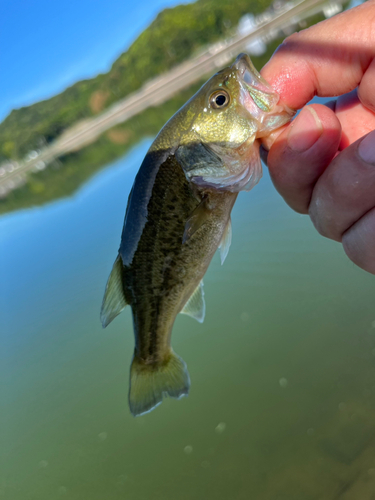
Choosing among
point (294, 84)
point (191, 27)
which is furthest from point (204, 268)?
point (191, 27)

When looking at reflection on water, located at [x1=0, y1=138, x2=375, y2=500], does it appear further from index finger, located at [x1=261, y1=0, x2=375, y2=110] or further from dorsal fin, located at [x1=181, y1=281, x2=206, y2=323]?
index finger, located at [x1=261, y1=0, x2=375, y2=110]

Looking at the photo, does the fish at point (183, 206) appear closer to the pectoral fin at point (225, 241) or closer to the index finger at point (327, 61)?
the pectoral fin at point (225, 241)

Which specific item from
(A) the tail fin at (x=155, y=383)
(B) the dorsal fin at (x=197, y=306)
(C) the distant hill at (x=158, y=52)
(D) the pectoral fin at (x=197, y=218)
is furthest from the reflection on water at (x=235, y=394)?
(C) the distant hill at (x=158, y=52)

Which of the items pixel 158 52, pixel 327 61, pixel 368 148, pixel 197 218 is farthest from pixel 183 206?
pixel 158 52

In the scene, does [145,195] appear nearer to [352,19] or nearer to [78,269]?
[352,19]

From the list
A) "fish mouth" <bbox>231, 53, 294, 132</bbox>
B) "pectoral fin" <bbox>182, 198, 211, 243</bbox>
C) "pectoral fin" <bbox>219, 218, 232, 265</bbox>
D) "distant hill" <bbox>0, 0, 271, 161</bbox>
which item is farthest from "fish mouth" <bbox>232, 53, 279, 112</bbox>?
"distant hill" <bbox>0, 0, 271, 161</bbox>

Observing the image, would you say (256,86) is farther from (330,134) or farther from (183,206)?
(183,206)

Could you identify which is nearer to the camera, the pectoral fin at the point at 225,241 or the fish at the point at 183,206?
the fish at the point at 183,206
